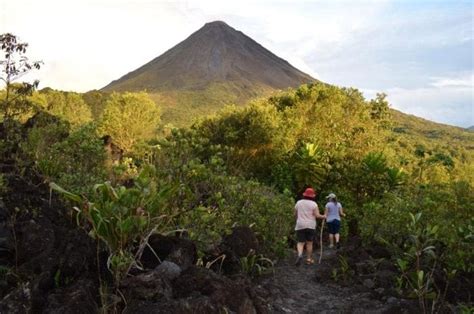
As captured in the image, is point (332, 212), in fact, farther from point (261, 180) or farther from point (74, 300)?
point (74, 300)

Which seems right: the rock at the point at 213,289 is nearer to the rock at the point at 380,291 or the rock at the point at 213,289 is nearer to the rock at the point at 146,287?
the rock at the point at 146,287

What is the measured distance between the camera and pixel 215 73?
172625 mm

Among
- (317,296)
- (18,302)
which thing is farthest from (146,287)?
(317,296)

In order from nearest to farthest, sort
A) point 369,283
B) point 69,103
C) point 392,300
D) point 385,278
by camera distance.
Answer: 1. point 392,300
2. point 385,278
3. point 369,283
4. point 69,103

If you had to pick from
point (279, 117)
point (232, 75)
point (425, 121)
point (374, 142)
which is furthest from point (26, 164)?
point (232, 75)

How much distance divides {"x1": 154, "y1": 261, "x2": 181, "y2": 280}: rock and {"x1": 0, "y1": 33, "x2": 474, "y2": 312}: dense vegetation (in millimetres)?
A: 282

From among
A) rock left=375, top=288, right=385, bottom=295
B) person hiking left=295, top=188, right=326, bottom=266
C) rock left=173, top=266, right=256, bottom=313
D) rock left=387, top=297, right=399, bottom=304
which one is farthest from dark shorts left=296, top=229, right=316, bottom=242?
rock left=173, top=266, right=256, bottom=313

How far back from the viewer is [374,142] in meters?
23.0

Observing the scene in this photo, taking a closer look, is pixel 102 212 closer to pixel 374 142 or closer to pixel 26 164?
pixel 26 164

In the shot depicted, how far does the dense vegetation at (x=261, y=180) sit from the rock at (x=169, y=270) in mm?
282

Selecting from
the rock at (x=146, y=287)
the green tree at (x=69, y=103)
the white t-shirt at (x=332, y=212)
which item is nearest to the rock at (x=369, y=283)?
the rock at (x=146, y=287)

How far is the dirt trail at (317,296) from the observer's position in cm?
691

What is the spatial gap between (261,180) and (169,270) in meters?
15.5

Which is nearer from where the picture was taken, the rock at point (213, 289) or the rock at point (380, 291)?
the rock at point (213, 289)
